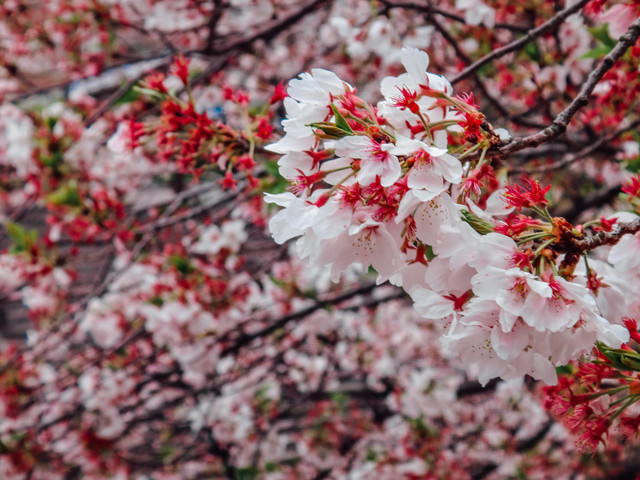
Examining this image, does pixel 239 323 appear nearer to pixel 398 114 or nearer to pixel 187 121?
pixel 187 121

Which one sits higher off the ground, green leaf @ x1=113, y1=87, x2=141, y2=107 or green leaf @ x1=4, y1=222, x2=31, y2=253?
green leaf @ x1=113, y1=87, x2=141, y2=107

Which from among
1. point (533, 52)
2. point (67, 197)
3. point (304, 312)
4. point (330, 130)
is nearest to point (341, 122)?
point (330, 130)

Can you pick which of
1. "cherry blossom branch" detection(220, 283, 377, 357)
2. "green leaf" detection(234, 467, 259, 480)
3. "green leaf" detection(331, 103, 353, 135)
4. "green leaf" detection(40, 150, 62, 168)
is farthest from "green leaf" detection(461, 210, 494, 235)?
"green leaf" detection(234, 467, 259, 480)

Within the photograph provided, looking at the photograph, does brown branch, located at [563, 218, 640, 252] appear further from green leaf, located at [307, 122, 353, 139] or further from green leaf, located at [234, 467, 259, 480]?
green leaf, located at [234, 467, 259, 480]

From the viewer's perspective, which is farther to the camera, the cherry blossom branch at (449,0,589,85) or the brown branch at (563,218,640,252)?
the cherry blossom branch at (449,0,589,85)

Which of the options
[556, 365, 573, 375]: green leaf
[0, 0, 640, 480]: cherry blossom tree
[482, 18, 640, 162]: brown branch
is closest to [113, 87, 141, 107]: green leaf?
[0, 0, 640, 480]: cherry blossom tree

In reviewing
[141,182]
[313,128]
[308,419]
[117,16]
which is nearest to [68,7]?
[117,16]

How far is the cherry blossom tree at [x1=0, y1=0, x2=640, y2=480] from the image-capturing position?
75 centimetres

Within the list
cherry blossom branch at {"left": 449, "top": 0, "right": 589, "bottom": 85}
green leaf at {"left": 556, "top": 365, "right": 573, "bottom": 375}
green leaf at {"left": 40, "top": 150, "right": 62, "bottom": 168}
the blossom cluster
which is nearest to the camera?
the blossom cluster

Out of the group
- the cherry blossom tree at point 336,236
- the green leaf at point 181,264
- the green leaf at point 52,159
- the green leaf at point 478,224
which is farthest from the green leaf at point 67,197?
the green leaf at point 478,224

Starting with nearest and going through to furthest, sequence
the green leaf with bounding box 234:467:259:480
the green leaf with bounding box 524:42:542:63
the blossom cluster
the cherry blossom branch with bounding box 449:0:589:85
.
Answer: the blossom cluster → the cherry blossom branch with bounding box 449:0:589:85 → the green leaf with bounding box 524:42:542:63 → the green leaf with bounding box 234:467:259:480

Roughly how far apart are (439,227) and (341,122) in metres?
0.21

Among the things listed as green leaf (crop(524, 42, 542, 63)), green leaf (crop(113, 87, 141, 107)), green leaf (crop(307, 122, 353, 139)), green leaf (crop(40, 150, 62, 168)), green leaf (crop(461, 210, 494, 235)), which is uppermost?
green leaf (crop(307, 122, 353, 139))

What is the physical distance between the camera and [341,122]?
74 centimetres
